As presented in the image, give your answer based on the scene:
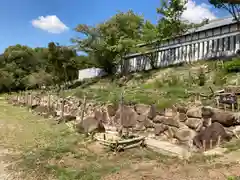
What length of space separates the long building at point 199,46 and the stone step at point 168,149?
409 inches

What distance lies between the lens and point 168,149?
272 inches

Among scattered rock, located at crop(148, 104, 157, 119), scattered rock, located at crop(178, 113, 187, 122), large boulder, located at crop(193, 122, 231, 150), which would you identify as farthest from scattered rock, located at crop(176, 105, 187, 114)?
large boulder, located at crop(193, 122, 231, 150)

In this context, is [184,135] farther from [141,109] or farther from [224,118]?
[141,109]

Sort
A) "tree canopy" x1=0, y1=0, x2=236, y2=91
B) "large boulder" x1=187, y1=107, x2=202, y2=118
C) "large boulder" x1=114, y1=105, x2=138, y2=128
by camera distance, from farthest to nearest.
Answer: "tree canopy" x1=0, y1=0, x2=236, y2=91
"large boulder" x1=114, y1=105, x2=138, y2=128
"large boulder" x1=187, y1=107, x2=202, y2=118

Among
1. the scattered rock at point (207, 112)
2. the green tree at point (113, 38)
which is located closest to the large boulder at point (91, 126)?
the scattered rock at point (207, 112)

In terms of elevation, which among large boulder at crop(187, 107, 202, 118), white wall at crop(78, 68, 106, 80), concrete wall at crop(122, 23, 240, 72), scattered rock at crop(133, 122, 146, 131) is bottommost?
scattered rock at crop(133, 122, 146, 131)

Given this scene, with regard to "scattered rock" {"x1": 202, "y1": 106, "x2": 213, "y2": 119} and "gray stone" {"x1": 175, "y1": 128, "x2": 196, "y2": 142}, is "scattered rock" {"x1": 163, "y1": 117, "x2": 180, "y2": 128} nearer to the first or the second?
"gray stone" {"x1": 175, "y1": 128, "x2": 196, "y2": 142}

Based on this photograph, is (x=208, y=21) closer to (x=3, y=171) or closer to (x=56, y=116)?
(x=56, y=116)

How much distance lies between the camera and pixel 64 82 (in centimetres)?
2898

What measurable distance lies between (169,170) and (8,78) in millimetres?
28748

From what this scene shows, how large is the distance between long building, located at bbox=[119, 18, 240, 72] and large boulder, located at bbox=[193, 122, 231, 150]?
406 inches

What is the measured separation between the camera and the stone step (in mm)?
6455

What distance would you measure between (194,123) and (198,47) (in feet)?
39.8

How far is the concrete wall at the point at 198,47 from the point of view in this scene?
16.6m
